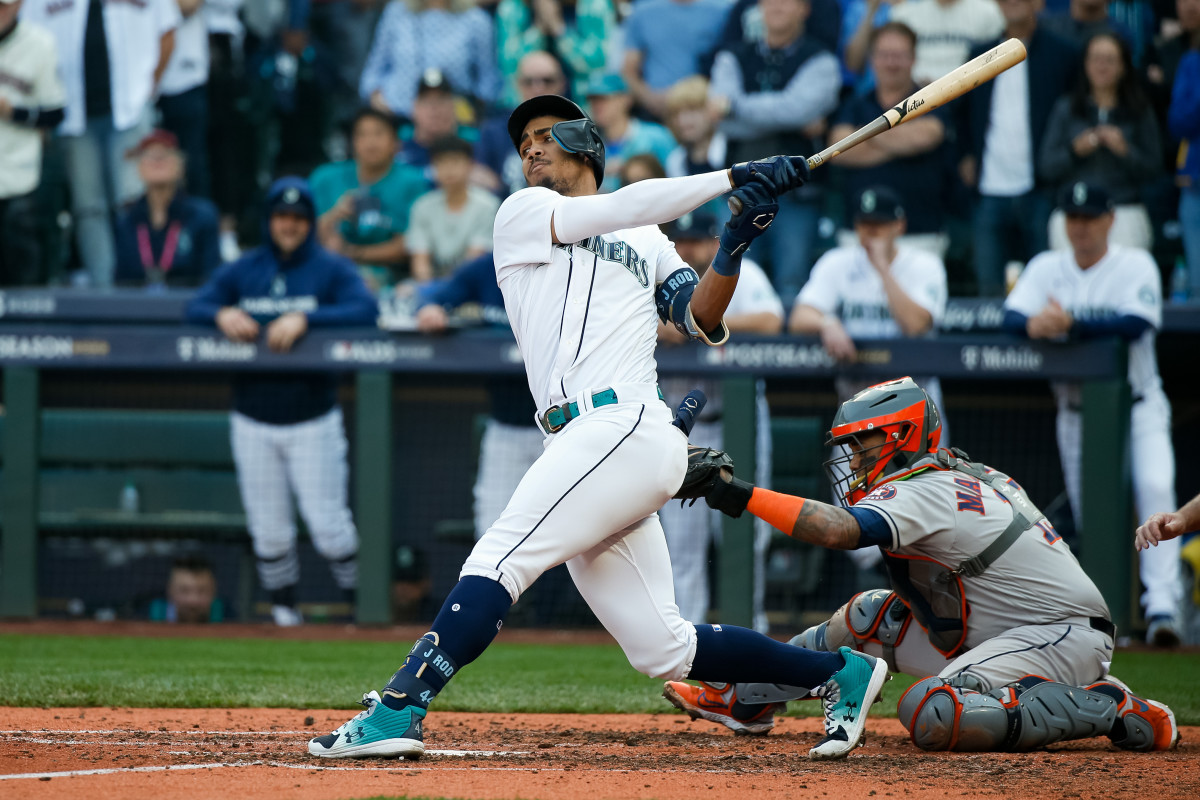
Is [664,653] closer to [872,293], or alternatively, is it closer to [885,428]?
[885,428]

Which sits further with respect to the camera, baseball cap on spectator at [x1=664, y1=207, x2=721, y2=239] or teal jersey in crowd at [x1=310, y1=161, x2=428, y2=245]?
teal jersey in crowd at [x1=310, y1=161, x2=428, y2=245]

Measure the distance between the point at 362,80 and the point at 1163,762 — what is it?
7081 millimetres

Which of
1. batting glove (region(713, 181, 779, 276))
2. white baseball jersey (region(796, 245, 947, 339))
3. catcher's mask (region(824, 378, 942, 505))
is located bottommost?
catcher's mask (region(824, 378, 942, 505))

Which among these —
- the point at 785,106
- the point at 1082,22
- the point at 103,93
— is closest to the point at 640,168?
the point at 785,106

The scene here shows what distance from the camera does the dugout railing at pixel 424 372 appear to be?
6.72 m

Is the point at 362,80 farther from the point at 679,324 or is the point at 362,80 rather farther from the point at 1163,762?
the point at 1163,762

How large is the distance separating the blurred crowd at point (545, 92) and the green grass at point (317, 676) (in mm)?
2393

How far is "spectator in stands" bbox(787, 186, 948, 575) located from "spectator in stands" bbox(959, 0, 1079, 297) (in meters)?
0.97

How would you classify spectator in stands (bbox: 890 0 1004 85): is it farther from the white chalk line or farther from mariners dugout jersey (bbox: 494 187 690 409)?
the white chalk line

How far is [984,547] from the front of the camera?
153 inches

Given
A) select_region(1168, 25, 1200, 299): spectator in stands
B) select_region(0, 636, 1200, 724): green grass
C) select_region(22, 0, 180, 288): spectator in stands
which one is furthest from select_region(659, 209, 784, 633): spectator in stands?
select_region(22, 0, 180, 288): spectator in stands

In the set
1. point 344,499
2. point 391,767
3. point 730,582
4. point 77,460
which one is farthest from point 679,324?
point 77,460

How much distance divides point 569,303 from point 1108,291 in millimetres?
4276

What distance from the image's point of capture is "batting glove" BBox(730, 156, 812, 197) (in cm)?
325
